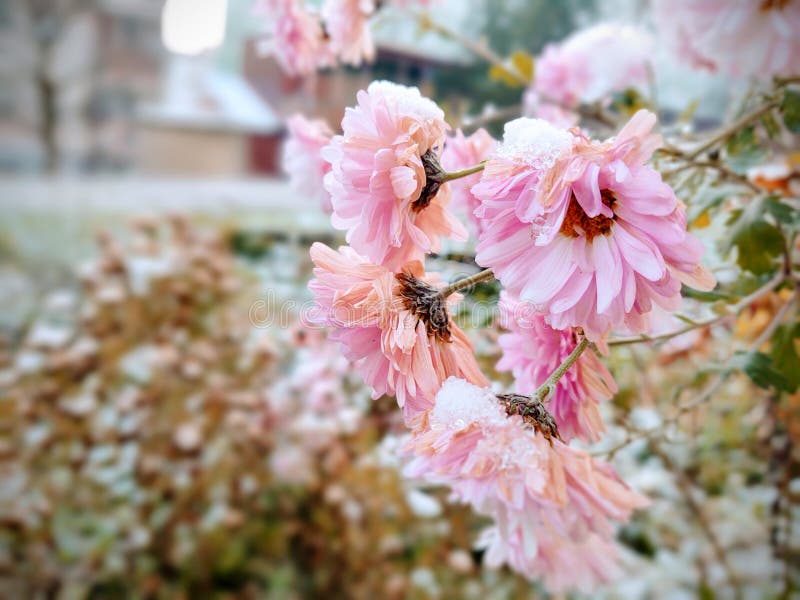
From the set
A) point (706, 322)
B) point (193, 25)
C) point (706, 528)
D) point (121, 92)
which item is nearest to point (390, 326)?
point (706, 322)

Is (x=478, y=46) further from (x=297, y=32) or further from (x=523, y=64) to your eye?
(x=297, y=32)

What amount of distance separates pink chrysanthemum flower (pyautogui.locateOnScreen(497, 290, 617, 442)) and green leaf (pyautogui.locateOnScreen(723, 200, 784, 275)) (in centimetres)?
14

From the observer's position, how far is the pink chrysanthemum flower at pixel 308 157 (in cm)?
39

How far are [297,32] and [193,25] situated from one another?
69 centimetres

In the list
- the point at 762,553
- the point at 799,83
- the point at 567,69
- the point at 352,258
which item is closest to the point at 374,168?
the point at 352,258

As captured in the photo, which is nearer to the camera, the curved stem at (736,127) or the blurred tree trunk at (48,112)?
the curved stem at (736,127)

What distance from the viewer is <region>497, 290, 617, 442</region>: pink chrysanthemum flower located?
264 millimetres

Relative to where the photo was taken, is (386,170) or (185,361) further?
(185,361)

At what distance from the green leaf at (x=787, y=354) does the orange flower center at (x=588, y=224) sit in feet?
0.73

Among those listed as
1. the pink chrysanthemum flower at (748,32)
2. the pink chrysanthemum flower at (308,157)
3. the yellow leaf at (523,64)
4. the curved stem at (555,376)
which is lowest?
the curved stem at (555,376)

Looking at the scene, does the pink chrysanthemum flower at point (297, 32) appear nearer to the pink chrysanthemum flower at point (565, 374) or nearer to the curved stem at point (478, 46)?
the curved stem at point (478, 46)

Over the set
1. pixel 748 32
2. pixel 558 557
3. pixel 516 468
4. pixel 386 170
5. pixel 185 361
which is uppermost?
pixel 748 32

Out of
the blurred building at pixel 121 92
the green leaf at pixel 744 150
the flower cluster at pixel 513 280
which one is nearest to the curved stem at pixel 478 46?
the green leaf at pixel 744 150

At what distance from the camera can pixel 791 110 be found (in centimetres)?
37
